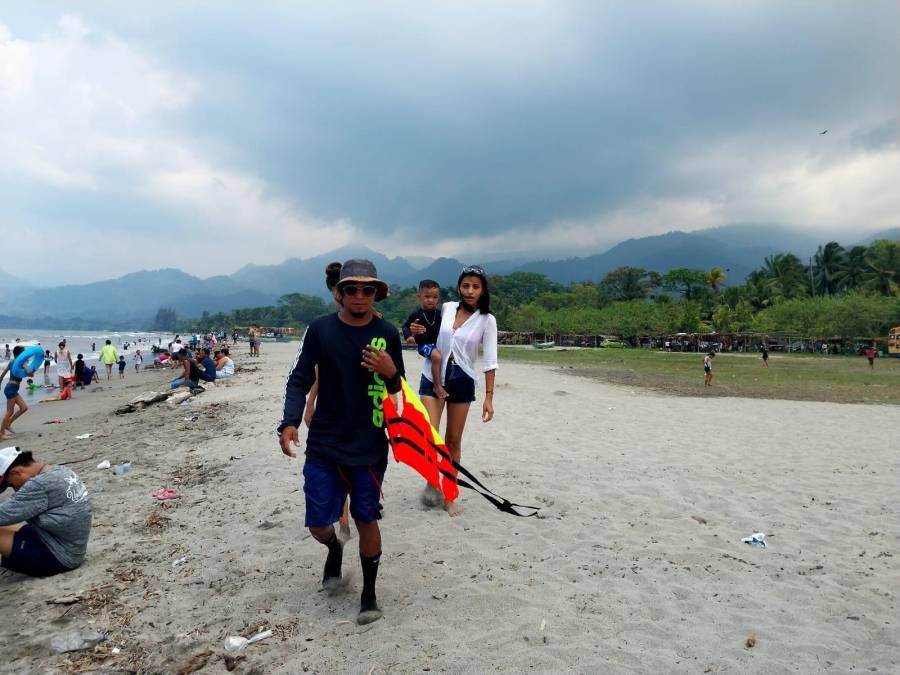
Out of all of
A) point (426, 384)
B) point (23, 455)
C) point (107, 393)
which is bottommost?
point (107, 393)

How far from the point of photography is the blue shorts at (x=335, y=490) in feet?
10.1

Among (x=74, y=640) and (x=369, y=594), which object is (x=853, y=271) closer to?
(x=369, y=594)

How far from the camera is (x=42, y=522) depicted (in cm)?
382

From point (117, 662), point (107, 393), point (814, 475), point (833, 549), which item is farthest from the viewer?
point (107, 393)

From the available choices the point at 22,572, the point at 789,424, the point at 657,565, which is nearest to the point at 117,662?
the point at 22,572

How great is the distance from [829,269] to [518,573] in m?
86.2

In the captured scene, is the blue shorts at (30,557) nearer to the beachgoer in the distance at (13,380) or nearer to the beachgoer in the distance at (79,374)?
the beachgoer in the distance at (13,380)

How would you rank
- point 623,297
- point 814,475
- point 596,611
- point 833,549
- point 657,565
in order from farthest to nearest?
point 623,297
point 814,475
point 833,549
point 657,565
point 596,611

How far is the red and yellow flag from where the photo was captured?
331 cm

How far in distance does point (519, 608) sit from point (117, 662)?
2.22 metres

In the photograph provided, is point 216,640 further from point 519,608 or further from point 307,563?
point 519,608

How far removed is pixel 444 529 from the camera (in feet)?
14.5

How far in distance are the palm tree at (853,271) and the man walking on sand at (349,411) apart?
271 feet

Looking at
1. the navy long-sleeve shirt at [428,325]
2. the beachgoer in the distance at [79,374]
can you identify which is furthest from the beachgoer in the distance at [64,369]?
the navy long-sleeve shirt at [428,325]
